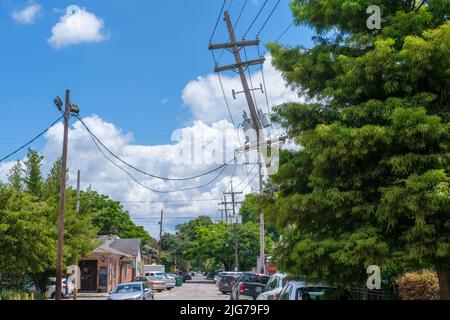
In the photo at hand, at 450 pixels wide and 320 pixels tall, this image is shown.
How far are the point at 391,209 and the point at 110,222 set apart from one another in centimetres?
7660

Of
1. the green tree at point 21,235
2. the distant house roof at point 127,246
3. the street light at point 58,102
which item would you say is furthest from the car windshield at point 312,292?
the distant house roof at point 127,246

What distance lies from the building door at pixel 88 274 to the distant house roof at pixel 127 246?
547 inches

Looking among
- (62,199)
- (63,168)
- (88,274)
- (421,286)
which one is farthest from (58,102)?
(88,274)

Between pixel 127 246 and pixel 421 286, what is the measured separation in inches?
2068

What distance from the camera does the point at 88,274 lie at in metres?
47.0

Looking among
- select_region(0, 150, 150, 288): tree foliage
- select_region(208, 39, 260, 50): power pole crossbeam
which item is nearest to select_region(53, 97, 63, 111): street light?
select_region(0, 150, 150, 288): tree foliage

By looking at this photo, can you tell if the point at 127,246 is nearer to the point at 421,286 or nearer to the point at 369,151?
the point at 421,286

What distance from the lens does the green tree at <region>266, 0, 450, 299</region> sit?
25.8 ft

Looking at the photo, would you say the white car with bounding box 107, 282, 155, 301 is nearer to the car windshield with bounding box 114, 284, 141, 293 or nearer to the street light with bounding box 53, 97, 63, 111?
the car windshield with bounding box 114, 284, 141, 293

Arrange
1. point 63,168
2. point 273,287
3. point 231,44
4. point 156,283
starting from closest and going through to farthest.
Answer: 1. point 273,287
2. point 231,44
3. point 63,168
4. point 156,283

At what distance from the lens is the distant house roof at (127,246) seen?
202 feet

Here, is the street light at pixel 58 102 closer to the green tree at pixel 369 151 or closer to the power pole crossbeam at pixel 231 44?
the power pole crossbeam at pixel 231 44

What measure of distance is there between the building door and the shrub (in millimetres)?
37213
